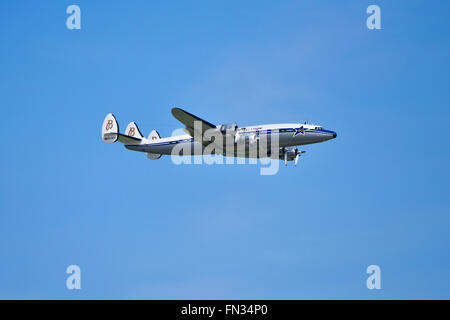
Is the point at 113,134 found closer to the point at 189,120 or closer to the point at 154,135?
the point at 154,135

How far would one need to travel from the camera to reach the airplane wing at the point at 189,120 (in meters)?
44.8

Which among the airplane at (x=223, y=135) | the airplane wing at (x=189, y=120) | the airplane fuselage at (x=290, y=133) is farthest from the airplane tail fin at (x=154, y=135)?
the airplane fuselage at (x=290, y=133)

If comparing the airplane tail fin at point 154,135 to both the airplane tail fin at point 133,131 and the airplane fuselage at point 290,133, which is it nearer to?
the airplane tail fin at point 133,131

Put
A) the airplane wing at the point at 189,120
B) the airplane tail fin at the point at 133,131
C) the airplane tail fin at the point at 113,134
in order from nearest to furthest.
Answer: the airplane wing at the point at 189,120
the airplane tail fin at the point at 113,134
the airplane tail fin at the point at 133,131

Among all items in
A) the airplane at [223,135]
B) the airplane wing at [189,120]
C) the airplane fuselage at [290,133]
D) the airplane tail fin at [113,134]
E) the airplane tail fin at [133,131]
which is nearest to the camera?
the airplane wing at [189,120]

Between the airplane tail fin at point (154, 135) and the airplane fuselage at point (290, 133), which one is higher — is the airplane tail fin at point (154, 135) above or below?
above

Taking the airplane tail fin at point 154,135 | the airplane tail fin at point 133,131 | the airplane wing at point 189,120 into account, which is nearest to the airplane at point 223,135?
the airplane wing at point 189,120

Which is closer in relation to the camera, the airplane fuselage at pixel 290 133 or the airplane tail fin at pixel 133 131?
the airplane fuselage at pixel 290 133

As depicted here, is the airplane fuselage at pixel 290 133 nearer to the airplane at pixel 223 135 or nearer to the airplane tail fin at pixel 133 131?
the airplane at pixel 223 135

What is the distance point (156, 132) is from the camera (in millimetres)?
56281

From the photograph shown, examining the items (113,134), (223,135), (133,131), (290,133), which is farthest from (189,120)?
(133,131)

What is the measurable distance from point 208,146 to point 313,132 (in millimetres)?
9098
